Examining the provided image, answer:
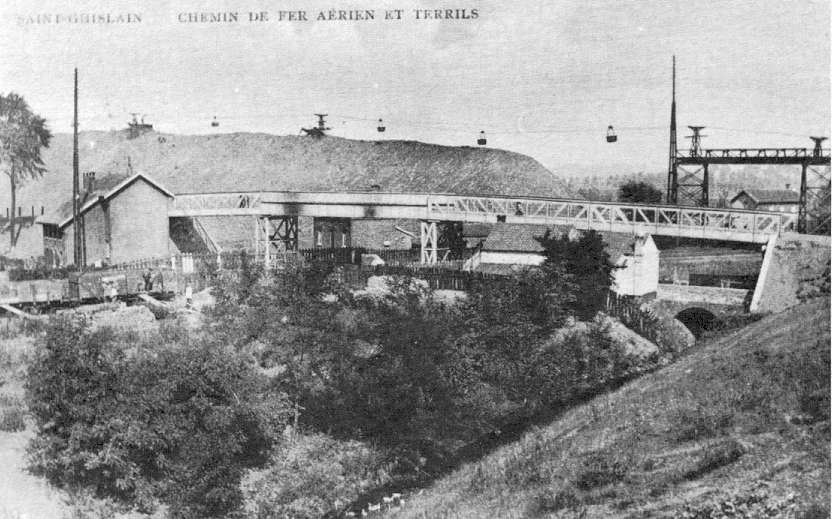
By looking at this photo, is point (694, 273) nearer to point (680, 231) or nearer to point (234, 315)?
point (680, 231)

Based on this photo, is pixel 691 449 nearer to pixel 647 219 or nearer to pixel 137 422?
pixel 137 422

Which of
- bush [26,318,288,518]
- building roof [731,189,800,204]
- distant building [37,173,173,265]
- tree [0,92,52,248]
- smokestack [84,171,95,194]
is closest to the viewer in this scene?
bush [26,318,288,518]

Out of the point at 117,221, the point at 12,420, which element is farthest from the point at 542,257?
the point at 117,221

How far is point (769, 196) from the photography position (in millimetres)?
55938

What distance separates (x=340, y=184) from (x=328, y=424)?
36418 millimetres

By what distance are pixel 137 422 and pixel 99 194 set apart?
58.1 ft

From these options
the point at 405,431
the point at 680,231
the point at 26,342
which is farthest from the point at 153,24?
the point at 680,231

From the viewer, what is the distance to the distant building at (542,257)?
25000 millimetres

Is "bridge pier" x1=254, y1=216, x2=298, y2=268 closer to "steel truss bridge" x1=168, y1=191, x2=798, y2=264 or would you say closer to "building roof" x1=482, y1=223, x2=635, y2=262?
"steel truss bridge" x1=168, y1=191, x2=798, y2=264

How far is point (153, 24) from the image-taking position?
14336 millimetres

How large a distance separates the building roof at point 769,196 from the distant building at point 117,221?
4615 centimetres

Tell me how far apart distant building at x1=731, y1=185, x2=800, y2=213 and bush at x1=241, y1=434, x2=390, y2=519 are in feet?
156

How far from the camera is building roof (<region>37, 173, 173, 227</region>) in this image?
90.4ft

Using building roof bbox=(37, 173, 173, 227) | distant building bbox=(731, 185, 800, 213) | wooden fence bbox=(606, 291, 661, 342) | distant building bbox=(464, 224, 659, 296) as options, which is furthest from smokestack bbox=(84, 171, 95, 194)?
distant building bbox=(731, 185, 800, 213)
